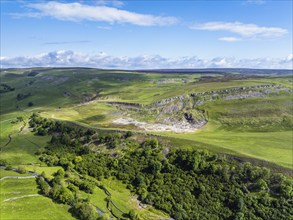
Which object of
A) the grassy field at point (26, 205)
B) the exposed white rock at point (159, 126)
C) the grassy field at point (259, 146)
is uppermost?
the grassy field at point (259, 146)

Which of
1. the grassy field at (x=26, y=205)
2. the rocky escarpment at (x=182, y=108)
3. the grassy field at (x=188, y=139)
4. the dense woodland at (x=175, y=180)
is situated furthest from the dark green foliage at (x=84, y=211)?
the rocky escarpment at (x=182, y=108)

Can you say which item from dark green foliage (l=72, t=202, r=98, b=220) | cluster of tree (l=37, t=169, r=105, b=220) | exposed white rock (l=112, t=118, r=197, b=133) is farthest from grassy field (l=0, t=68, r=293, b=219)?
exposed white rock (l=112, t=118, r=197, b=133)

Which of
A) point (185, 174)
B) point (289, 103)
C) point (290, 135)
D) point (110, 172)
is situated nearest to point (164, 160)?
point (185, 174)

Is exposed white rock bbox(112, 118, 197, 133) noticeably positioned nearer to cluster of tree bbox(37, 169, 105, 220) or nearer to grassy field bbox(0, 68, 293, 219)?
grassy field bbox(0, 68, 293, 219)

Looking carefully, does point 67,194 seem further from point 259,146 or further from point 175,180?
point 259,146

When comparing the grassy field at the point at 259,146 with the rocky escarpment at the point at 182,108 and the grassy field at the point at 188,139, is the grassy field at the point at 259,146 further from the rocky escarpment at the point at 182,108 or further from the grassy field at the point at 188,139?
the rocky escarpment at the point at 182,108

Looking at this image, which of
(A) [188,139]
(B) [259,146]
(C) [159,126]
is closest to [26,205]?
(A) [188,139]
